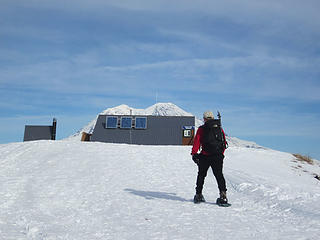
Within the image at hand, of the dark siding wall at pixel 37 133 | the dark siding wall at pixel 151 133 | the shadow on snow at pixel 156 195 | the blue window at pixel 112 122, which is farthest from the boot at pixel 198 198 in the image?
the dark siding wall at pixel 37 133

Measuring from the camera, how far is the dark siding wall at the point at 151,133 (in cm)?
3628

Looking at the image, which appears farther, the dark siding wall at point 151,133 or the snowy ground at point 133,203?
the dark siding wall at point 151,133

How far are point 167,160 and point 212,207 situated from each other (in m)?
8.42

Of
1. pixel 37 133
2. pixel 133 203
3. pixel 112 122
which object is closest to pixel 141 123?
pixel 112 122

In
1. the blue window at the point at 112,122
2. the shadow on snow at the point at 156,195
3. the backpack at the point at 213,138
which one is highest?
the blue window at the point at 112,122

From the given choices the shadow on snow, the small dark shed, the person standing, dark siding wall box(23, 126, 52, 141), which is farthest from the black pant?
dark siding wall box(23, 126, 52, 141)

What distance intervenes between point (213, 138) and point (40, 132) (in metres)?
36.0

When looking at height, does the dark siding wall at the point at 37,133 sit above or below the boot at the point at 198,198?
above

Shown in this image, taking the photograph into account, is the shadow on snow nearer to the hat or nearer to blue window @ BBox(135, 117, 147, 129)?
the hat

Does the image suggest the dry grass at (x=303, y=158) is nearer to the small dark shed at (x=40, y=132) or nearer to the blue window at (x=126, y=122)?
the blue window at (x=126, y=122)

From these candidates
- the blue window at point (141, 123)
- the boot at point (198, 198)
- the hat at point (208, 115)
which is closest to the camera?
the boot at point (198, 198)

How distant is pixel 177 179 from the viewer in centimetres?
1126

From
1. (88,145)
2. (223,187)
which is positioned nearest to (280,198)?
(223,187)

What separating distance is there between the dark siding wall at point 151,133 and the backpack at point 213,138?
1118 inches
